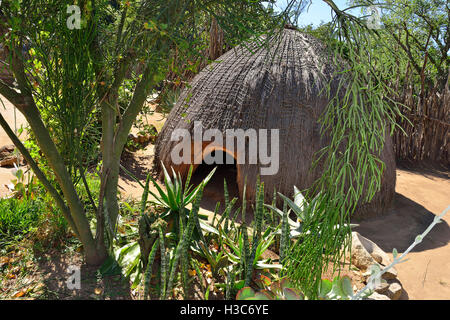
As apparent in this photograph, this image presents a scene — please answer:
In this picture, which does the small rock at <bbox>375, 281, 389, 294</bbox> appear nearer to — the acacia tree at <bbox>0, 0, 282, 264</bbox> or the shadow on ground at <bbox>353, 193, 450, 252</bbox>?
the shadow on ground at <bbox>353, 193, 450, 252</bbox>

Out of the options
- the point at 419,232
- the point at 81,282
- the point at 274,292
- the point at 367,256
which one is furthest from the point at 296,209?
the point at 419,232

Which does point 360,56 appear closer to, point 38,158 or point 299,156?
point 299,156

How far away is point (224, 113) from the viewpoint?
519 cm

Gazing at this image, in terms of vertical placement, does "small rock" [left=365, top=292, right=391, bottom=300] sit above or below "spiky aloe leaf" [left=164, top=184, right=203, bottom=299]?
below

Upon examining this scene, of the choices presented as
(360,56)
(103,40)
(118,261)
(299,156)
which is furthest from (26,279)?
(299,156)

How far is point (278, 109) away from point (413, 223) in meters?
2.68

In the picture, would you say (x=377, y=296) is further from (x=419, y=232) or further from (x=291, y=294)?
(x=419, y=232)

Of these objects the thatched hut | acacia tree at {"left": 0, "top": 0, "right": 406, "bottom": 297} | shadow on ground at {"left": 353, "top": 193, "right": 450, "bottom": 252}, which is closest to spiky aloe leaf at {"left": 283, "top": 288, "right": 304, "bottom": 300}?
acacia tree at {"left": 0, "top": 0, "right": 406, "bottom": 297}

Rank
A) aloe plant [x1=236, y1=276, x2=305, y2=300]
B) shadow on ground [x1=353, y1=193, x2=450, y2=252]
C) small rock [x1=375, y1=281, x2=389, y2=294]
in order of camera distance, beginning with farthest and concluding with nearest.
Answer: shadow on ground [x1=353, y1=193, x2=450, y2=252] → small rock [x1=375, y1=281, x2=389, y2=294] → aloe plant [x1=236, y1=276, x2=305, y2=300]

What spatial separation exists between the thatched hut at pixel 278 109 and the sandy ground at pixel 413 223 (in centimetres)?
43

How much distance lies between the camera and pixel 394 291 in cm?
357

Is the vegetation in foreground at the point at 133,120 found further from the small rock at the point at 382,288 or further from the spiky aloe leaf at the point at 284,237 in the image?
the small rock at the point at 382,288

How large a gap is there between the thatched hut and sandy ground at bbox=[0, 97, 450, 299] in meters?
0.43

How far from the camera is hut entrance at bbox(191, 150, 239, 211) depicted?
18.1ft
